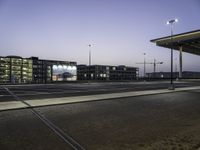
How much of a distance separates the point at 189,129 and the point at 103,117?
3494mm

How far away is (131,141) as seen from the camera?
18.6 ft

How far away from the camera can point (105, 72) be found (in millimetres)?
175875

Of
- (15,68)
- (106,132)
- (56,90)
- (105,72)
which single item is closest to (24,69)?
(15,68)

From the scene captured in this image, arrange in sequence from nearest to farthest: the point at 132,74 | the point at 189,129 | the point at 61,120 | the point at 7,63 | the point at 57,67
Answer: the point at 189,129 < the point at 61,120 < the point at 57,67 < the point at 7,63 < the point at 132,74

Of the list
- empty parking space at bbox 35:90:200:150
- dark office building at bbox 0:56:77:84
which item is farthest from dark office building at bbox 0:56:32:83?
empty parking space at bbox 35:90:200:150

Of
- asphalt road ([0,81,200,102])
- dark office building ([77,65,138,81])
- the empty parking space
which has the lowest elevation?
the empty parking space

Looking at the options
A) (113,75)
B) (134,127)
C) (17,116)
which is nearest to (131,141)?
(134,127)

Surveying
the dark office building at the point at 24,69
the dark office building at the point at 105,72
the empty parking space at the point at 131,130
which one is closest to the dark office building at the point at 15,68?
the dark office building at the point at 24,69

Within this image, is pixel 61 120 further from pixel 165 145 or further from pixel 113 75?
pixel 113 75

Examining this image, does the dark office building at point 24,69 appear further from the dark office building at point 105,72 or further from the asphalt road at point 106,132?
the asphalt road at point 106,132

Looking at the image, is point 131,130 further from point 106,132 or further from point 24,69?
point 24,69

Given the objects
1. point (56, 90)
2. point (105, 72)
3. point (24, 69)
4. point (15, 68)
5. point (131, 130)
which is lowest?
point (131, 130)

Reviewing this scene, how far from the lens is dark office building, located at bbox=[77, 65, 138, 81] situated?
170 m

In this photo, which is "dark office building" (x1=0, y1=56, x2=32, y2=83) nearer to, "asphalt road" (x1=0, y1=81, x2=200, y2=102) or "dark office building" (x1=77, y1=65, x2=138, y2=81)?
"dark office building" (x1=77, y1=65, x2=138, y2=81)
